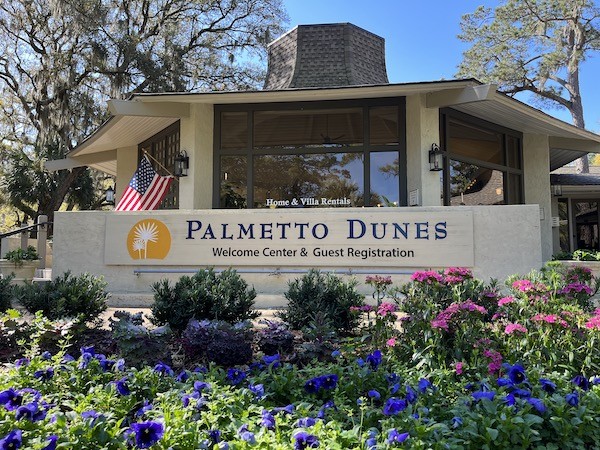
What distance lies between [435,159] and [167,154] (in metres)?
5.87

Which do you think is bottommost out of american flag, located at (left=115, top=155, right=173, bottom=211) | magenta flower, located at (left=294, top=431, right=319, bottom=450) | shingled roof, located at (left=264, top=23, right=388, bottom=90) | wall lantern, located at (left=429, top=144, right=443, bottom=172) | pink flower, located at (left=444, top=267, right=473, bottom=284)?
magenta flower, located at (left=294, top=431, right=319, bottom=450)

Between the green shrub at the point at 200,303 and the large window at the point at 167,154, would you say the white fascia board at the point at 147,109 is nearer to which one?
the large window at the point at 167,154

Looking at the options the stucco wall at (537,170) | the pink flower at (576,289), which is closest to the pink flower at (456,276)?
the pink flower at (576,289)

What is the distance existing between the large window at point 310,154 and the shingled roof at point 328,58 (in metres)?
1.28

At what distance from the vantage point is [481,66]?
885 inches

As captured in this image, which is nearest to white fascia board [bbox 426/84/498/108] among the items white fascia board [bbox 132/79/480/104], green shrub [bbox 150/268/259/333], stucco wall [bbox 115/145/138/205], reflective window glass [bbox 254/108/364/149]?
white fascia board [bbox 132/79/480/104]

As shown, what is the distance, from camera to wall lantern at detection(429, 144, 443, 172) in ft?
28.4

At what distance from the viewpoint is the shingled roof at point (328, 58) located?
33.9 ft

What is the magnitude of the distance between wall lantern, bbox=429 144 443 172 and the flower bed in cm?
471

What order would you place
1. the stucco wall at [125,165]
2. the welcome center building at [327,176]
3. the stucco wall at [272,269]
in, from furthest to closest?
1. the stucco wall at [125,165]
2. the welcome center building at [327,176]
3. the stucco wall at [272,269]

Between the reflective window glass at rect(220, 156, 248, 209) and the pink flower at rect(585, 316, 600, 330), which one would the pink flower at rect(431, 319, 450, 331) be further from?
the reflective window glass at rect(220, 156, 248, 209)

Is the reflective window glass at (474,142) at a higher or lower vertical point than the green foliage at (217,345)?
higher

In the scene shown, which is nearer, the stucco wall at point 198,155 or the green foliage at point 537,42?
the stucco wall at point 198,155

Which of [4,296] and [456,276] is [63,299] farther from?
[456,276]
